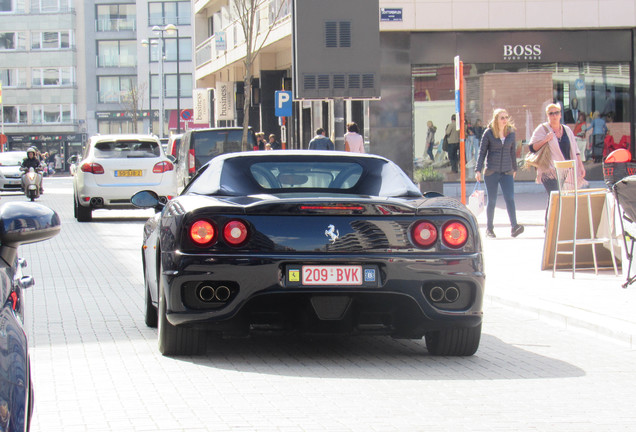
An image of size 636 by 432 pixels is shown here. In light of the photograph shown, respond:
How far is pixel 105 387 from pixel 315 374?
118 centimetres

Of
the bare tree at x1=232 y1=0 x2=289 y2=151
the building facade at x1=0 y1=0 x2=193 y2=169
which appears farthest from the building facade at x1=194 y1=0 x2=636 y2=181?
the building facade at x1=0 y1=0 x2=193 y2=169

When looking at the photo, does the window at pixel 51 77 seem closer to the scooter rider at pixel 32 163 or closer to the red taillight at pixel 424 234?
the scooter rider at pixel 32 163

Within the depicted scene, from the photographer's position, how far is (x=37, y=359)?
7.17 m

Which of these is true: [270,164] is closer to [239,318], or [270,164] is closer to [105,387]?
[239,318]

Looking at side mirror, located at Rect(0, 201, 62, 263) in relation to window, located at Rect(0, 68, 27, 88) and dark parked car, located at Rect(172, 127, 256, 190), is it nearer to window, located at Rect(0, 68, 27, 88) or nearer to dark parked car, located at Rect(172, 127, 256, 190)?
dark parked car, located at Rect(172, 127, 256, 190)

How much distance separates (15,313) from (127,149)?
1972 cm

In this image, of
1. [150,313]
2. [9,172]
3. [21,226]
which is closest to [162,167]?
[150,313]

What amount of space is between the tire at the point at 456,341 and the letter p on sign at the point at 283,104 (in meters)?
22.3

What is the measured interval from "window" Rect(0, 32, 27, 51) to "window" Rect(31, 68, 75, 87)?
2327 mm

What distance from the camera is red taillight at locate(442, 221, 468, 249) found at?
6863 millimetres

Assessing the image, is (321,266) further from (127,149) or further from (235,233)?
(127,149)

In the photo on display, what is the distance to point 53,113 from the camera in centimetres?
9631

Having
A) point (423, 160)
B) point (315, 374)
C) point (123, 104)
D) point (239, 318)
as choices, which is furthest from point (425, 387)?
point (123, 104)

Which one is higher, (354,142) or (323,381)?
(354,142)
